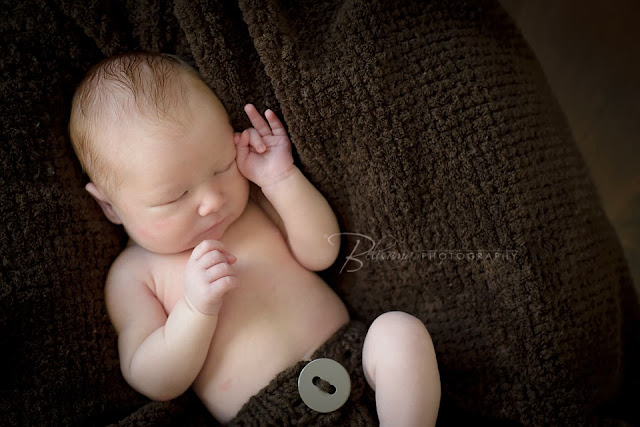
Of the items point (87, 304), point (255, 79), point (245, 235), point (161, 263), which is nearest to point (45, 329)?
point (87, 304)

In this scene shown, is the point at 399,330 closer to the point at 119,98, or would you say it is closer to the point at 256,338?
the point at 256,338

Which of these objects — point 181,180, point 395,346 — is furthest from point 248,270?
point 395,346

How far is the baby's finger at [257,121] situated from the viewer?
1.05m

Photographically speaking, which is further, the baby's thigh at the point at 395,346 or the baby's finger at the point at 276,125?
the baby's finger at the point at 276,125

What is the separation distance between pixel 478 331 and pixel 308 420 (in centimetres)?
36

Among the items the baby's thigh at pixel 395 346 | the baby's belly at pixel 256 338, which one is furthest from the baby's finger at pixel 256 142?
the baby's thigh at pixel 395 346

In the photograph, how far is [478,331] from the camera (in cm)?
103

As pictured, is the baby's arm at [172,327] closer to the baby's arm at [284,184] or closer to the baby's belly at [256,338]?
the baby's belly at [256,338]

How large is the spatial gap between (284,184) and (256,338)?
302mm

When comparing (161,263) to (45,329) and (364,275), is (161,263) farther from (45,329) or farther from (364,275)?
(364,275)

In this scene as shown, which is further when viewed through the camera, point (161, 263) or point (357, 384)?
point (161, 263)

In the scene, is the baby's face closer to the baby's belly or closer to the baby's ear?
the baby's ear

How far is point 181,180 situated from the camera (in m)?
0.97

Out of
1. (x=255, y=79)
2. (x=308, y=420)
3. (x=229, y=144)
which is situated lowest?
(x=308, y=420)
